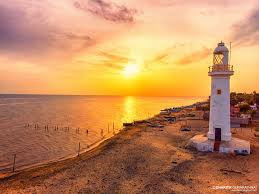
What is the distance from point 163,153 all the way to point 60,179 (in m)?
10.7

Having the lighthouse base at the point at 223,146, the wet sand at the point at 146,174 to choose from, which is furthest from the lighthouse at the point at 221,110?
the wet sand at the point at 146,174

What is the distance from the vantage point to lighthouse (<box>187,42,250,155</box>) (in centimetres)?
2056

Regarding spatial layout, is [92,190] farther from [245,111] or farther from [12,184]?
[245,111]

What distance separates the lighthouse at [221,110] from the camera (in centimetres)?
2056

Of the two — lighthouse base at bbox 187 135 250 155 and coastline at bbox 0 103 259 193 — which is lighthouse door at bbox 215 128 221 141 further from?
coastline at bbox 0 103 259 193

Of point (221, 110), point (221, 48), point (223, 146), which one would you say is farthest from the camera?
point (221, 48)

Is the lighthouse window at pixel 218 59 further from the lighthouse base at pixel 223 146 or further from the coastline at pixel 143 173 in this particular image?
the coastline at pixel 143 173

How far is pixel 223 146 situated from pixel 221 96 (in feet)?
15.9

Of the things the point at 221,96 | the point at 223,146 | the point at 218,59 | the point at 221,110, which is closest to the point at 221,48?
the point at 218,59

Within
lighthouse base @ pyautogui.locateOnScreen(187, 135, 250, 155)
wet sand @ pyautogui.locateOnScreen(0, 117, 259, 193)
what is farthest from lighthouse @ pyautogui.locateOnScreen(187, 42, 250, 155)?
wet sand @ pyautogui.locateOnScreen(0, 117, 259, 193)

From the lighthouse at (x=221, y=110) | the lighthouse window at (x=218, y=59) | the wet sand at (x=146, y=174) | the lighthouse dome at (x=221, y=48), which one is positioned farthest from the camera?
the lighthouse window at (x=218, y=59)

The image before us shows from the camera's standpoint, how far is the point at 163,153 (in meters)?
22.4

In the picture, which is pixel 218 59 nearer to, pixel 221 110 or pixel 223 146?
pixel 221 110

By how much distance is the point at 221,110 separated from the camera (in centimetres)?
2098
